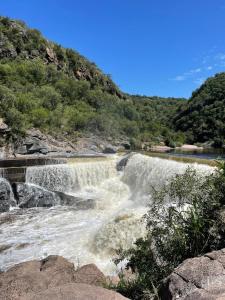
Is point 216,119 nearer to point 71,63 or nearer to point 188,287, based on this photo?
point 71,63

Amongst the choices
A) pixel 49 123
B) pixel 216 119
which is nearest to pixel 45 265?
pixel 49 123

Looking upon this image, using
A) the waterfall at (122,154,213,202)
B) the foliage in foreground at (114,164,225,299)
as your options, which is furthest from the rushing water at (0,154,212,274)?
the foliage in foreground at (114,164,225,299)

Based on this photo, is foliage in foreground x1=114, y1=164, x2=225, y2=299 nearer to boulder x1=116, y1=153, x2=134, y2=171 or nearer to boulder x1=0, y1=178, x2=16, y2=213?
boulder x1=0, y1=178, x2=16, y2=213

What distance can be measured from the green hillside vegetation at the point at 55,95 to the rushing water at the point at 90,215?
10.2 m

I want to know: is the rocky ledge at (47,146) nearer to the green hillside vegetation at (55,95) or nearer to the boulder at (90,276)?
the green hillside vegetation at (55,95)

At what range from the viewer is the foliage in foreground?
4.48 metres

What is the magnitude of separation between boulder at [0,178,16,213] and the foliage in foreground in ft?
31.3

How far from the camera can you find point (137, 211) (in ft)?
29.9

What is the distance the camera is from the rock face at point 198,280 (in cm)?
307

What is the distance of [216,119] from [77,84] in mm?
26063

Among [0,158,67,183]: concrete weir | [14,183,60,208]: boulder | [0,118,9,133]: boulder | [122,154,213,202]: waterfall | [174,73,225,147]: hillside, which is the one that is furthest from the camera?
[174,73,225,147]: hillside

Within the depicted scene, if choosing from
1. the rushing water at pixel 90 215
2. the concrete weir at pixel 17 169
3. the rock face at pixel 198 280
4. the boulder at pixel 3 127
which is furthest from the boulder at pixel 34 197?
the boulder at pixel 3 127

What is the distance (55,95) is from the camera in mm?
42969

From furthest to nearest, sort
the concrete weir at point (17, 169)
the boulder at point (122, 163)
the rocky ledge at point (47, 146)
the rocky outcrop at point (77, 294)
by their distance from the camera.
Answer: the rocky ledge at point (47, 146)
the boulder at point (122, 163)
the concrete weir at point (17, 169)
the rocky outcrop at point (77, 294)
